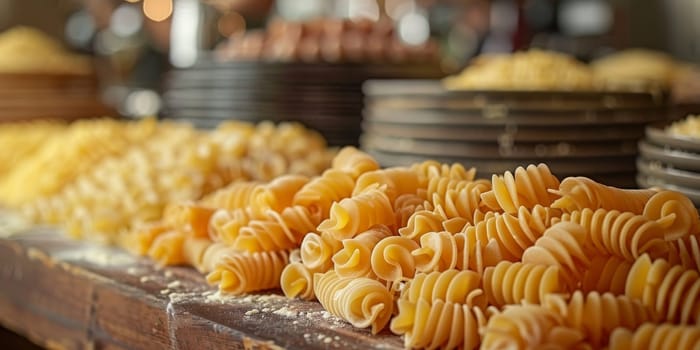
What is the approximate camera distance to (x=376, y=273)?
0.86m

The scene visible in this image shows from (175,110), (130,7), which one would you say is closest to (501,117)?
(175,110)

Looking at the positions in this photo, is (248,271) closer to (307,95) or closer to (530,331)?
(530,331)

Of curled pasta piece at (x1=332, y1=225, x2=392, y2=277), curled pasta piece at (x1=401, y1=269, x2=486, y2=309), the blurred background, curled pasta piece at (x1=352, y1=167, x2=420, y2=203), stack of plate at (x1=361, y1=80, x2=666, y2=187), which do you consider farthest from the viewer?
the blurred background

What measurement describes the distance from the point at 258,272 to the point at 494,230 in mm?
309

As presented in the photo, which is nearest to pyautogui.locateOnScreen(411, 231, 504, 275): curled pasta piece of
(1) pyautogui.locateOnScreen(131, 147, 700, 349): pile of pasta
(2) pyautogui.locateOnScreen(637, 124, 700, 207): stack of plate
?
(1) pyautogui.locateOnScreen(131, 147, 700, 349): pile of pasta

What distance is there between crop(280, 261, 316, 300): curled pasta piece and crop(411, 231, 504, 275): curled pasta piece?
0.19 m

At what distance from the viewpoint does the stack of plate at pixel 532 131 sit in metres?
1.32

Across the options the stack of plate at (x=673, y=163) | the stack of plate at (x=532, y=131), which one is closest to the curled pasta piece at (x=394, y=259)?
the stack of plate at (x=673, y=163)

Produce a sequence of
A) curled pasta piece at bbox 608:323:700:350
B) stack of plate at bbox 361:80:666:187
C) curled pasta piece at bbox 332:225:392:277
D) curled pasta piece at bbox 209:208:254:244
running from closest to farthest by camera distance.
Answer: curled pasta piece at bbox 608:323:700:350 < curled pasta piece at bbox 332:225:392:277 < curled pasta piece at bbox 209:208:254:244 < stack of plate at bbox 361:80:666:187

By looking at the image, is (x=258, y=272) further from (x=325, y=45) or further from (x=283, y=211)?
(x=325, y=45)

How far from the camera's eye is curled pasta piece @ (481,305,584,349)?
2.22 feet

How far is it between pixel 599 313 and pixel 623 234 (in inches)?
3.2

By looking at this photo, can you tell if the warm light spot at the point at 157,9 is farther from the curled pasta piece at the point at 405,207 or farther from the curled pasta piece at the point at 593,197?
the curled pasta piece at the point at 593,197

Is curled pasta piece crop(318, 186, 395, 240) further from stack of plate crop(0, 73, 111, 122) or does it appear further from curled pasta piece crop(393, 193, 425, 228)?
stack of plate crop(0, 73, 111, 122)
